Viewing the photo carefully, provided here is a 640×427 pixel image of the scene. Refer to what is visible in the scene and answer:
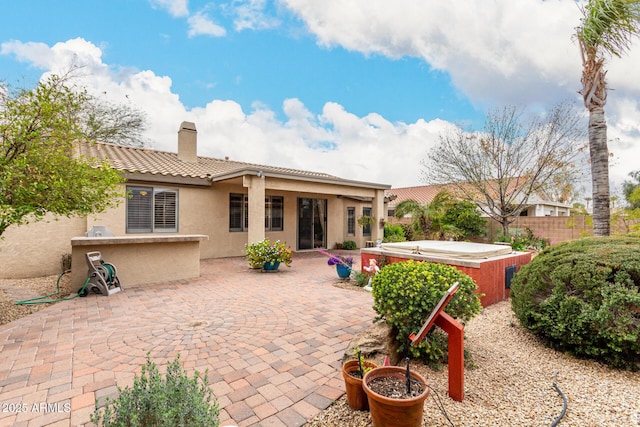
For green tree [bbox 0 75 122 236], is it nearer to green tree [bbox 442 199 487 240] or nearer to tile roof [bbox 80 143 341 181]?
tile roof [bbox 80 143 341 181]

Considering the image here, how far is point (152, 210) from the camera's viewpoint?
9352 mm

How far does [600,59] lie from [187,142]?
12602mm

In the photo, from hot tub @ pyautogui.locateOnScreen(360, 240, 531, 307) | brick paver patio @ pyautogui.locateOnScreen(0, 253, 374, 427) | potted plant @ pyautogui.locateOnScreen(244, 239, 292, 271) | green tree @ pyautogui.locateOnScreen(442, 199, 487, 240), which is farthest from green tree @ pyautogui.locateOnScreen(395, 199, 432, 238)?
brick paver patio @ pyautogui.locateOnScreen(0, 253, 374, 427)

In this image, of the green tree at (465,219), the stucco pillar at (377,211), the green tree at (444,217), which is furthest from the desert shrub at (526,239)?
the stucco pillar at (377,211)

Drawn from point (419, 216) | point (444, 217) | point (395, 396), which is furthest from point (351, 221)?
point (395, 396)

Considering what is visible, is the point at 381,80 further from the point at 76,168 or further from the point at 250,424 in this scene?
the point at 250,424

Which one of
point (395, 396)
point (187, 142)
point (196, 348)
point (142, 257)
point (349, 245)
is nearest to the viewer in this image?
point (395, 396)

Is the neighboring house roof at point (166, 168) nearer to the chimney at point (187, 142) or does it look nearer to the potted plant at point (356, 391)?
the chimney at point (187, 142)

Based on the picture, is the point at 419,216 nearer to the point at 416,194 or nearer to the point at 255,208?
the point at 255,208

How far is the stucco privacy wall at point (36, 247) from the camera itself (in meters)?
7.53

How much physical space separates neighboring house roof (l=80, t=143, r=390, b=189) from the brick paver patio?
13.8ft

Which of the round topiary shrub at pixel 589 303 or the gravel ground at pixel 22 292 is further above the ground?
the round topiary shrub at pixel 589 303

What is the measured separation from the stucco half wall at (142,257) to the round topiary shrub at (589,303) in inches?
272

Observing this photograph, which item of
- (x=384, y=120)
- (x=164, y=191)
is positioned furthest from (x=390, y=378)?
(x=384, y=120)
